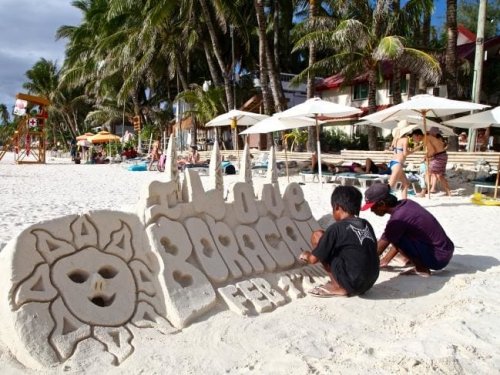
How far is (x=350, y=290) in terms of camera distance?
Answer: 3.52 m

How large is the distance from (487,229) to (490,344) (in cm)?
447

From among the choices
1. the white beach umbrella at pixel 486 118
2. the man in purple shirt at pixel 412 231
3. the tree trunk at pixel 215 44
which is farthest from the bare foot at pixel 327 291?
the tree trunk at pixel 215 44

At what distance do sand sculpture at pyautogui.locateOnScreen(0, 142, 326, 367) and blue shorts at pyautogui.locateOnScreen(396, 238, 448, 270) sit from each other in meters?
0.88

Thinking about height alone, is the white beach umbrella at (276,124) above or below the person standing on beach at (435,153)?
above

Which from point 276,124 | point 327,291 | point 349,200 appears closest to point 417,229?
point 349,200

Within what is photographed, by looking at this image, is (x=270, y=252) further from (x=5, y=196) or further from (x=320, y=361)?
(x=5, y=196)

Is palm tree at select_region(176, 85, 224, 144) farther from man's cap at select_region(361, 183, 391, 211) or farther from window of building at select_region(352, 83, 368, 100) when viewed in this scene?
man's cap at select_region(361, 183, 391, 211)

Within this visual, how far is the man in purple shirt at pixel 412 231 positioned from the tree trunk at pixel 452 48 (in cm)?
1250

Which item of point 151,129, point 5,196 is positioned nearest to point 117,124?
point 151,129

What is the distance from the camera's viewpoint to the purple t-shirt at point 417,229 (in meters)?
4.07

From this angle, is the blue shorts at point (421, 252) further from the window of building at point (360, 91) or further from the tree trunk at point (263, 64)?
the window of building at point (360, 91)

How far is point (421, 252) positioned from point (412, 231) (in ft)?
0.77

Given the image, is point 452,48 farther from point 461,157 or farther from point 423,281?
point 423,281

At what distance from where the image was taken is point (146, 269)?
126 inches
